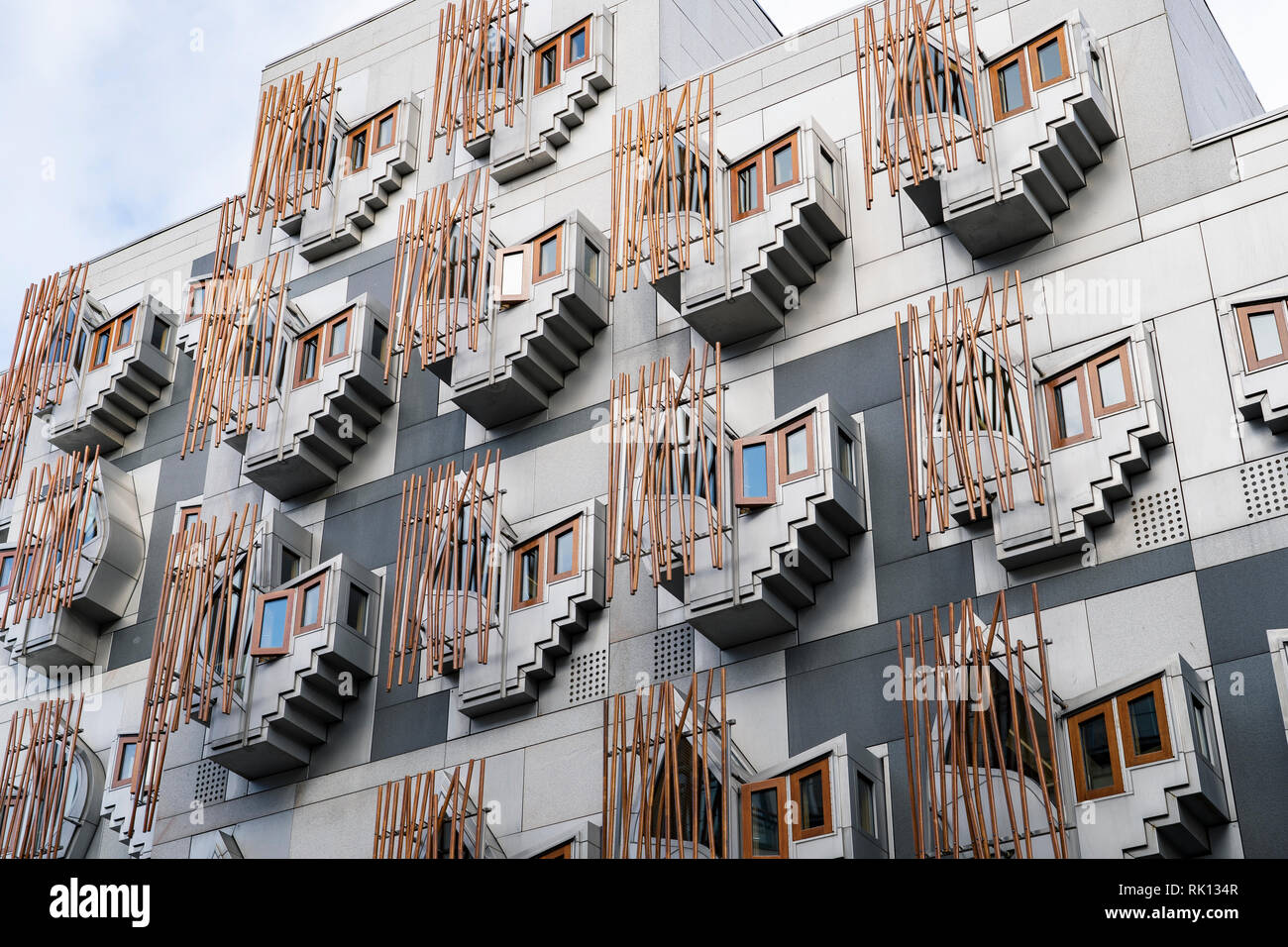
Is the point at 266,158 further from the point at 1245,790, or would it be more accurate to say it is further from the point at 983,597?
the point at 1245,790

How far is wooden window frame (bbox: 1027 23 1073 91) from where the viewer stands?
1795 cm

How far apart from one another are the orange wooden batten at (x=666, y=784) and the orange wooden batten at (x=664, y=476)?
6.33 feet

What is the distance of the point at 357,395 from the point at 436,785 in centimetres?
631

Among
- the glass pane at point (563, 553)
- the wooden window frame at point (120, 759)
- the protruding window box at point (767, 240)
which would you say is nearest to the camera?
the glass pane at point (563, 553)

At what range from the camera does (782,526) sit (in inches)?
671

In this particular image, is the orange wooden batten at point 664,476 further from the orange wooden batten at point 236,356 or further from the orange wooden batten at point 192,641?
the orange wooden batten at point 236,356

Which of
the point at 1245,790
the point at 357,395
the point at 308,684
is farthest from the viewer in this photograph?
the point at 357,395

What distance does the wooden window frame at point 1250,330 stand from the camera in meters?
15.4

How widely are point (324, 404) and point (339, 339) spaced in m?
1.14

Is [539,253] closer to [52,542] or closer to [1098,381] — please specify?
[1098,381]

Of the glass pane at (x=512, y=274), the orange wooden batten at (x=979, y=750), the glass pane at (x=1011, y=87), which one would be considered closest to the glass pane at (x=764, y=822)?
the orange wooden batten at (x=979, y=750)

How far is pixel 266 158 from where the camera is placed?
86.2 feet

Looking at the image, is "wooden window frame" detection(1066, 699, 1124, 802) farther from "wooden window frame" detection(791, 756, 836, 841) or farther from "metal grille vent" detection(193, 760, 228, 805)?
"metal grille vent" detection(193, 760, 228, 805)
